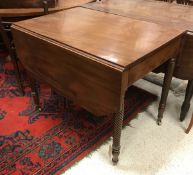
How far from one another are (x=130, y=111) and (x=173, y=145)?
42cm

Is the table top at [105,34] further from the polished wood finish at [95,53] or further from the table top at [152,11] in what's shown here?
the table top at [152,11]

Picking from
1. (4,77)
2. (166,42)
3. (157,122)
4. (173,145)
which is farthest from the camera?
(4,77)

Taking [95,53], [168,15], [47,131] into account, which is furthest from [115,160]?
[168,15]

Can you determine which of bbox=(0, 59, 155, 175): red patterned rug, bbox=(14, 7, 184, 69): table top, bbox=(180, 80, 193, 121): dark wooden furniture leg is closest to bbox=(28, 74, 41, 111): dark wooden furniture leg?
bbox=(0, 59, 155, 175): red patterned rug

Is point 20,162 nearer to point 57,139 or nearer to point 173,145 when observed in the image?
point 57,139

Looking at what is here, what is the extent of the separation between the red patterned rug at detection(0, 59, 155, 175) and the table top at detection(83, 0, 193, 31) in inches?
27.1

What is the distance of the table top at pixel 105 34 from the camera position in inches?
44.2

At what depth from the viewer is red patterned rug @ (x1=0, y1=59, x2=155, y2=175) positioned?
4.85 feet

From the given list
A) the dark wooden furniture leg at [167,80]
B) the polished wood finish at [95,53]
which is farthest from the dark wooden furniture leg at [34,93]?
the dark wooden furniture leg at [167,80]

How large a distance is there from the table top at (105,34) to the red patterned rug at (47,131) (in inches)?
27.7

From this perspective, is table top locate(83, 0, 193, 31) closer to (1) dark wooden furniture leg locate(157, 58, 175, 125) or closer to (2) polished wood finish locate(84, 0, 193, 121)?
(2) polished wood finish locate(84, 0, 193, 121)

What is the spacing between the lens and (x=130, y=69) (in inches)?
42.4

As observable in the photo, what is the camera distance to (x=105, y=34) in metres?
1.30

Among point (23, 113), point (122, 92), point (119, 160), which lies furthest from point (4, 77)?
point (122, 92)
